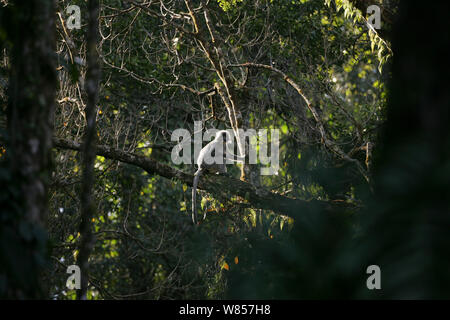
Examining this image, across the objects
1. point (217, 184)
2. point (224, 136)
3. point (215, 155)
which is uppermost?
point (224, 136)

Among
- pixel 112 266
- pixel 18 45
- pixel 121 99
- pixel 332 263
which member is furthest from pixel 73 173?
pixel 332 263

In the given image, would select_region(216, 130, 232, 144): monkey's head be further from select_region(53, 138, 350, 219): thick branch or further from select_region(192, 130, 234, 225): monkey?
select_region(53, 138, 350, 219): thick branch

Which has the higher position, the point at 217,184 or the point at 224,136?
the point at 224,136

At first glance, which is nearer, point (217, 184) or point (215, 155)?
point (217, 184)

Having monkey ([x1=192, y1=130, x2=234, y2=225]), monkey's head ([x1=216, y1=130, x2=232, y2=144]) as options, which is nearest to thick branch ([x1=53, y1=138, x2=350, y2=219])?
monkey ([x1=192, y1=130, x2=234, y2=225])

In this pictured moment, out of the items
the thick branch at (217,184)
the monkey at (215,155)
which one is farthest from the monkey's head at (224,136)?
the thick branch at (217,184)

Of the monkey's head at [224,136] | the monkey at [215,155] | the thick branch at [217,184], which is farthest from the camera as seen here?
the monkey's head at [224,136]

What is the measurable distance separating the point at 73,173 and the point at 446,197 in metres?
5.69

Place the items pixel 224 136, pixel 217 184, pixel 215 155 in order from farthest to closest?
pixel 224 136
pixel 215 155
pixel 217 184

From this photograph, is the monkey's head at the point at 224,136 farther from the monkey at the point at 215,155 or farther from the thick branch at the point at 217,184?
the thick branch at the point at 217,184

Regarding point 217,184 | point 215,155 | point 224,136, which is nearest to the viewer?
point 217,184

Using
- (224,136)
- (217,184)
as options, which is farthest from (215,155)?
(217,184)

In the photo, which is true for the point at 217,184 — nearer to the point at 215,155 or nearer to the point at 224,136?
the point at 215,155
